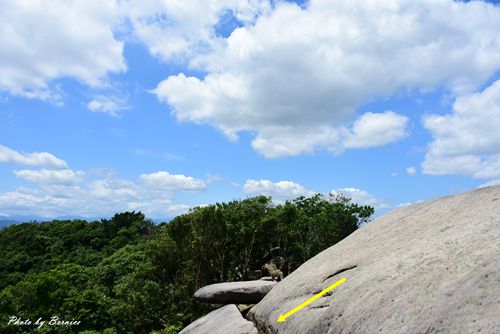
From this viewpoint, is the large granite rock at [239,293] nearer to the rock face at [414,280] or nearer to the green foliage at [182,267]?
the rock face at [414,280]

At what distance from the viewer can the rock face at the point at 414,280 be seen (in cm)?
561

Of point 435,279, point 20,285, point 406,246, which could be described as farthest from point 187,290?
point 435,279

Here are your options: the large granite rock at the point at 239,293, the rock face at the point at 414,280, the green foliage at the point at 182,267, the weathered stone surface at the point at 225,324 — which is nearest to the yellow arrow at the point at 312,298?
the rock face at the point at 414,280

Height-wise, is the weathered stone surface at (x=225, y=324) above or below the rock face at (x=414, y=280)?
below

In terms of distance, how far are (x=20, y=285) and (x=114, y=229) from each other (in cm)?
4053

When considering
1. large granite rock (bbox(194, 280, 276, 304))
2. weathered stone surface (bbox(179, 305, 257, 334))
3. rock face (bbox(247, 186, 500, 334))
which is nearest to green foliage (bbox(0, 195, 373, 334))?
large granite rock (bbox(194, 280, 276, 304))

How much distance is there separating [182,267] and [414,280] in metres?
25.1

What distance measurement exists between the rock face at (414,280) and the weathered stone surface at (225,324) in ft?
1.26

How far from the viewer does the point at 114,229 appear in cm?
7788

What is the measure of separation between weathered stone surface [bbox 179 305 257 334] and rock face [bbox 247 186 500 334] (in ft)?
1.26

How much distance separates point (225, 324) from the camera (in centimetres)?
1173

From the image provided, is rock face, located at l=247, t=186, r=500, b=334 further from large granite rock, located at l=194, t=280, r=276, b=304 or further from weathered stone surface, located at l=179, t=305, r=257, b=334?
large granite rock, located at l=194, t=280, r=276, b=304

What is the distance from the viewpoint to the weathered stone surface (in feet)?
34.7

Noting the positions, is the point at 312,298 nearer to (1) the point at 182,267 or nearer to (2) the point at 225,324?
(2) the point at 225,324
